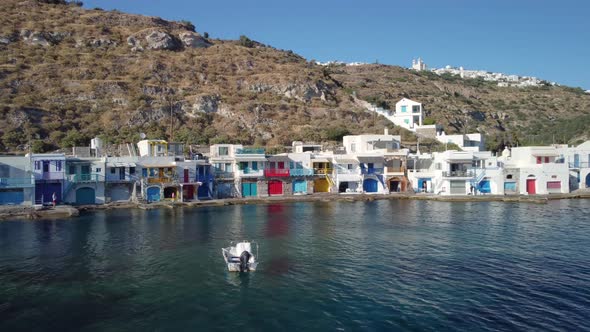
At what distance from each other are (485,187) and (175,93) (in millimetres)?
57830

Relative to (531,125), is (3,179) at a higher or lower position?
lower

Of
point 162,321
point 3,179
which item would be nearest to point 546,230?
point 162,321

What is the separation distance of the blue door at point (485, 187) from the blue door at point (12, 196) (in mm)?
51069

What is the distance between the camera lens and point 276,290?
20.5m

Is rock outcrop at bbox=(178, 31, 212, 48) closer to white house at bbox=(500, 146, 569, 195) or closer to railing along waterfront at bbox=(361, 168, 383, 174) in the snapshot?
railing along waterfront at bbox=(361, 168, 383, 174)

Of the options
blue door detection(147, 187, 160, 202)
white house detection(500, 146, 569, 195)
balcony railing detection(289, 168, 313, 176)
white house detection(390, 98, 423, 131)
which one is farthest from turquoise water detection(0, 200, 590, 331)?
white house detection(390, 98, 423, 131)

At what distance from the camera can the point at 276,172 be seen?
184 feet

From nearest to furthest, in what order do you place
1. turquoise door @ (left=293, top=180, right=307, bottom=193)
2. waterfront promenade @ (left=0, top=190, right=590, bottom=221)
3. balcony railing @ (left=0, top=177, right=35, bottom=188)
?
waterfront promenade @ (left=0, top=190, right=590, bottom=221)
balcony railing @ (left=0, top=177, right=35, bottom=188)
turquoise door @ (left=293, top=180, right=307, bottom=193)

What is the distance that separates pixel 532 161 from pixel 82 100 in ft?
231

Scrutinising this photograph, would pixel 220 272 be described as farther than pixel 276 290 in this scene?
Yes

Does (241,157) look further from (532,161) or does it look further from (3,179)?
(532,161)

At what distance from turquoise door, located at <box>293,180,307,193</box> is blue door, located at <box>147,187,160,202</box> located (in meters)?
16.9

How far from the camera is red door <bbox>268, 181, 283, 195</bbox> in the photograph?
185 ft

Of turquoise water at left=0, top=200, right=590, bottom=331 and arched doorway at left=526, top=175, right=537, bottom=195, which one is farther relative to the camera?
arched doorway at left=526, top=175, right=537, bottom=195
